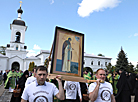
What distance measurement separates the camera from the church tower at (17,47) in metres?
43.4

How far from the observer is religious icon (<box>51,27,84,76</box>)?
3.35 metres

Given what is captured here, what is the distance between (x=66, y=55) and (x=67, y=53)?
5 centimetres

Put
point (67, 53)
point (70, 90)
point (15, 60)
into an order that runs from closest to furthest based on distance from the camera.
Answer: point (67, 53) < point (70, 90) < point (15, 60)

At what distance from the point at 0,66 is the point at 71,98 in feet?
133

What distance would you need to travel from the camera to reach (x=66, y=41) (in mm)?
3518

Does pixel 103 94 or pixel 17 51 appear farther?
pixel 17 51

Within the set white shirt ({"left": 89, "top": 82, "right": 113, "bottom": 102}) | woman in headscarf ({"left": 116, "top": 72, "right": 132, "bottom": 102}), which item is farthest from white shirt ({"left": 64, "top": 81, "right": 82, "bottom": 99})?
woman in headscarf ({"left": 116, "top": 72, "right": 132, "bottom": 102})

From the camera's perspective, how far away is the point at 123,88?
323 inches

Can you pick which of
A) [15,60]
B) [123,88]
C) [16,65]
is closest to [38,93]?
[123,88]

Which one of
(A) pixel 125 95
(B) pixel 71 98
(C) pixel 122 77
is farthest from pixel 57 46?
(A) pixel 125 95

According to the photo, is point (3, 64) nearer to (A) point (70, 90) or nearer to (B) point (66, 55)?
(A) point (70, 90)

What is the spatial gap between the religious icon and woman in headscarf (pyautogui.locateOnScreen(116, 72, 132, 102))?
5.23 metres

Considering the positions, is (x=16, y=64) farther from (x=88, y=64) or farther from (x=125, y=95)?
(x=125, y=95)

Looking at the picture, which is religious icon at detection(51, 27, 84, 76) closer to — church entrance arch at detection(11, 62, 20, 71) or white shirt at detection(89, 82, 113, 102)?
white shirt at detection(89, 82, 113, 102)
